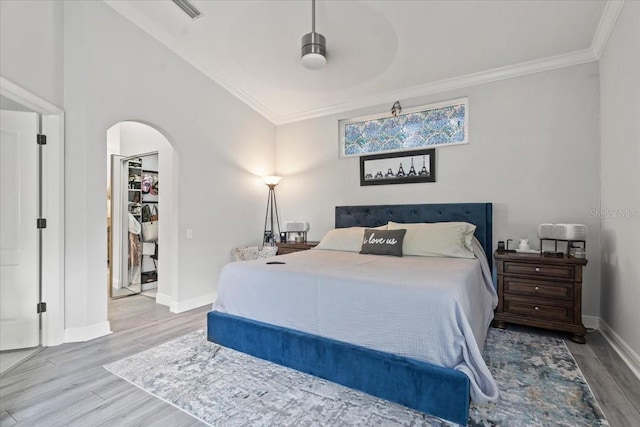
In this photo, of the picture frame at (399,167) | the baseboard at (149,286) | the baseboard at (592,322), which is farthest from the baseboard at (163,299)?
the baseboard at (592,322)

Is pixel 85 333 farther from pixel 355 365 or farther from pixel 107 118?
pixel 355 365

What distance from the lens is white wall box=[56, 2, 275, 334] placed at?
9.66 ft

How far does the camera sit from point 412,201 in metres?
4.23

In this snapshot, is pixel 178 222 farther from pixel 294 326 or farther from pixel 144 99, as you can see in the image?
pixel 294 326

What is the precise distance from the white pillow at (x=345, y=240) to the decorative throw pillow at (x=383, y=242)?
5.6 inches

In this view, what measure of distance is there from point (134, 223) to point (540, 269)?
18.4ft

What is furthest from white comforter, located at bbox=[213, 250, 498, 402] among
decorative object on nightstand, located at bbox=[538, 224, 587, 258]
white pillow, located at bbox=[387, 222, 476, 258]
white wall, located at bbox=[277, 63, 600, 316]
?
white wall, located at bbox=[277, 63, 600, 316]

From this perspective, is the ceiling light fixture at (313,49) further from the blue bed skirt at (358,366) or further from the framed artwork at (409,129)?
the blue bed skirt at (358,366)

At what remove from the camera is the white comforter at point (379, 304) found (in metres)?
1.73

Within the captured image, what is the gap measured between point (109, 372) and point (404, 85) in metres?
4.38

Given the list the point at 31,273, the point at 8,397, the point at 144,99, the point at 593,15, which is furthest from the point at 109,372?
the point at 593,15

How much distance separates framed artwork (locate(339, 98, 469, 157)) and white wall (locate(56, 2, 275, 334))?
4.99 feet

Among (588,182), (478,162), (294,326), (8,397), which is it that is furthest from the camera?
(478,162)

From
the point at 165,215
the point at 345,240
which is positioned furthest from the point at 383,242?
the point at 165,215
